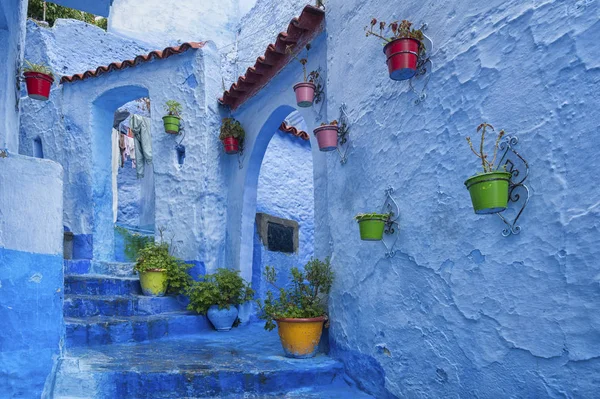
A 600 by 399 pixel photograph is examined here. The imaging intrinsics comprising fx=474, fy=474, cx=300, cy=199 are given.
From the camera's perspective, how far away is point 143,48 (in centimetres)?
1061

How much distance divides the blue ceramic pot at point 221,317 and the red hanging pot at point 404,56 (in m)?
3.84

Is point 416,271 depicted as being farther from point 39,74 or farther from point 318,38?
point 39,74

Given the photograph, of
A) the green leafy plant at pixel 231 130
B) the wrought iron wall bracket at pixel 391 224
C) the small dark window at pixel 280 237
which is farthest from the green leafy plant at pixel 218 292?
the wrought iron wall bracket at pixel 391 224

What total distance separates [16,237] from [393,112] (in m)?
2.74

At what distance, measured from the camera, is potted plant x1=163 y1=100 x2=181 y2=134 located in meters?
6.63

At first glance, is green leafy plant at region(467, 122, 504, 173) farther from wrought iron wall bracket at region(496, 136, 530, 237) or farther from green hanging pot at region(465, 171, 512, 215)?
green hanging pot at region(465, 171, 512, 215)

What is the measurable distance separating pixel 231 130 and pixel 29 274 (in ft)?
12.6

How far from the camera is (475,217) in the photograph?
2.62 meters

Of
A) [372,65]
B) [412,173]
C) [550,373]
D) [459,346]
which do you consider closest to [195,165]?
[372,65]

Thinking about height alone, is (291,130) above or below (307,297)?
above

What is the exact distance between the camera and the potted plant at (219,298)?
5750 mm

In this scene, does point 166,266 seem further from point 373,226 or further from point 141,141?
point 141,141

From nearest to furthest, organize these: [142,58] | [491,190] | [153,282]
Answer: [491,190], [153,282], [142,58]

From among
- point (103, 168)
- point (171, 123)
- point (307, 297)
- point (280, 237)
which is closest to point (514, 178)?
point (307, 297)
